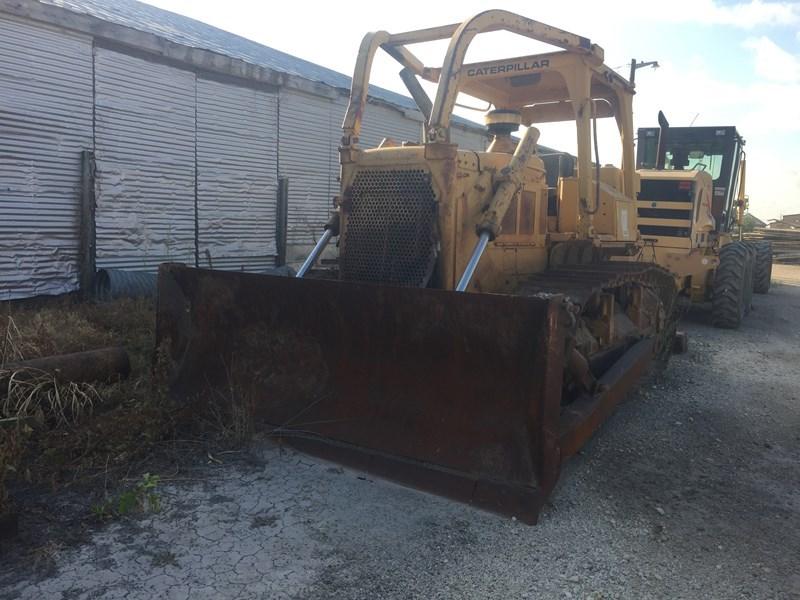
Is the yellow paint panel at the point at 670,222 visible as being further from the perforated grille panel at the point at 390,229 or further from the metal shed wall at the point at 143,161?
the metal shed wall at the point at 143,161

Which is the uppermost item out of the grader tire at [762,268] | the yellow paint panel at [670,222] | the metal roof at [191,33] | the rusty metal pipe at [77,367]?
the metal roof at [191,33]

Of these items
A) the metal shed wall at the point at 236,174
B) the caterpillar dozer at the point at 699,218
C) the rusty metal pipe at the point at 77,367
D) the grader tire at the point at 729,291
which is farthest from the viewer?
the metal shed wall at the point at 236,174

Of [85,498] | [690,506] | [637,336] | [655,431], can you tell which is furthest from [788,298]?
[85,498]

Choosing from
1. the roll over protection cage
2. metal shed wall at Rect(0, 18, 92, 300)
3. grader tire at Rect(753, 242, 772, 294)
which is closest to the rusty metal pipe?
the roll over protection cage

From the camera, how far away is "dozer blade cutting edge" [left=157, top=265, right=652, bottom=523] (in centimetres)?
337

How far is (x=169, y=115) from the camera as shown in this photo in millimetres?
9492

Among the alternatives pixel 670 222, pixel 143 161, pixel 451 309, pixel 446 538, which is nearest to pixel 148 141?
pixel 143 161

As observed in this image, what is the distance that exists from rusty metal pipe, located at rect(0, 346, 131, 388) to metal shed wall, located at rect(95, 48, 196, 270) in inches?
176

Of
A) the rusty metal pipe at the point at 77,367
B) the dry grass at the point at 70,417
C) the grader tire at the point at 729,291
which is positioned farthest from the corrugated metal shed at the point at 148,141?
the grader tire at the point at 729,291

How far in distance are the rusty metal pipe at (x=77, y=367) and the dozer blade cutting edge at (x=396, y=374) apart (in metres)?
0.43

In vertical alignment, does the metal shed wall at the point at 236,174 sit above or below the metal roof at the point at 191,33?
below

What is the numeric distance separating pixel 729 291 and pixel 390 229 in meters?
7.25

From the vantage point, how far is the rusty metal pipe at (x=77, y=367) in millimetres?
4207

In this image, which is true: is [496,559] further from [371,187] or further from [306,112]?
[306,112]
